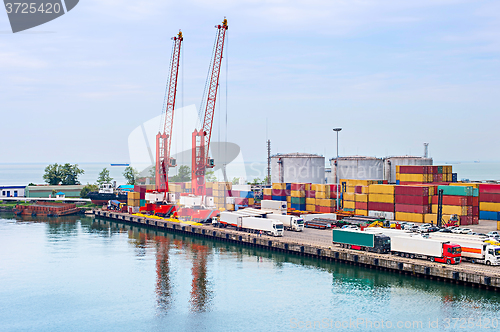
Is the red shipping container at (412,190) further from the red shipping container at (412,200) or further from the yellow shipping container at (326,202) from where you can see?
the yellow shipping container at (326,202)

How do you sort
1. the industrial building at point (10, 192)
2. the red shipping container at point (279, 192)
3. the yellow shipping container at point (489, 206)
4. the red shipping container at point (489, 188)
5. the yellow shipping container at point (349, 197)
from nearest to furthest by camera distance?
the red shipping container at point (489, 188) < the yellow shipping container at point (489, 206) < the yellow shipping container at point (349, 197) < the red shipping container at point (279, 192) < the industrial building at point (10, 192)

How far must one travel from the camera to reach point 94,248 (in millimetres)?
71188

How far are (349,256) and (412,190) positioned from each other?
917 inches

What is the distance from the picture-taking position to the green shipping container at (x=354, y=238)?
56.0m

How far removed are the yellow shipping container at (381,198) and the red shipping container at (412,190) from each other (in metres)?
1.30

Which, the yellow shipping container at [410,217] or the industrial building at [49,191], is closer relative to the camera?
the yellow shipping container at [410,217]

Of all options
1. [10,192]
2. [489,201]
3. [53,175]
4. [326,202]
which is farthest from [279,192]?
[53,175]

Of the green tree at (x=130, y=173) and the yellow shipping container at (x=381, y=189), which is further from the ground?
the green tree at (x=130, y=173)

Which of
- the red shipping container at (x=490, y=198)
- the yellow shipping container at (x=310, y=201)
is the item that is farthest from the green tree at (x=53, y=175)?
the red shipping container at (x=490, y=198)

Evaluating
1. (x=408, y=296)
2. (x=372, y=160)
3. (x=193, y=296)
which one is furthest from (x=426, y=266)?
(x=372, y=160)

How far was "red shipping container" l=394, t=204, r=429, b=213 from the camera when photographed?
72.6m

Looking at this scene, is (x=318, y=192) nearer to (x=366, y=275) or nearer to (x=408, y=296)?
(x=366, y=275)

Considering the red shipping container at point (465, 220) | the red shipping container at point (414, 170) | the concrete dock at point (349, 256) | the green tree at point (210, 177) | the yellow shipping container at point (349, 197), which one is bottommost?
the concrete dock at point (349, 256)

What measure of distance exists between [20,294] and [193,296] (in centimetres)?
1673
